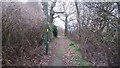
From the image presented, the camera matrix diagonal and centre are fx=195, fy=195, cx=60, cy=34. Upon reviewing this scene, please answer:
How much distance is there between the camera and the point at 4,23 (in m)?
6.70

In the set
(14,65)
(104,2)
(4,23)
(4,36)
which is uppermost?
(104,2)

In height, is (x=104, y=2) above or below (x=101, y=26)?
above

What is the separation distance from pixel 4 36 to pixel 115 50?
151 inches

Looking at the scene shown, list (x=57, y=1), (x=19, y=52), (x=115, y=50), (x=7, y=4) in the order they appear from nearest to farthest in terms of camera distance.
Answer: (x=115, y=50) → (x=7, y=4) → (x=19, y=52) → (x=57, y=1)

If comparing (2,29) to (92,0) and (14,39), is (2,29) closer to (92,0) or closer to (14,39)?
(14,39)

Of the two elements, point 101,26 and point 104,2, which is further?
point 101,26

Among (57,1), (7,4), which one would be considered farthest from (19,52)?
(57,1)

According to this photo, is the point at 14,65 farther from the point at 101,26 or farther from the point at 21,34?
the point at 101,26

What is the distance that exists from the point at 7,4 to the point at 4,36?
128 centimetres

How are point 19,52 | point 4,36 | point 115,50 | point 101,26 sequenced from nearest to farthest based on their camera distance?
point 115,50, point 4,36, point 19,52, point 101,26

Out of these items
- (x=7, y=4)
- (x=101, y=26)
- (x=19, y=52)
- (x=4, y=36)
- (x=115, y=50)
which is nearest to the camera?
(x=115, y=50)

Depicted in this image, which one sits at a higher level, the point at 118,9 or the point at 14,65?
the point at 118,9

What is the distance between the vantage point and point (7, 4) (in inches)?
289

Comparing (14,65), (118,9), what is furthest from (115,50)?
(14,65)
